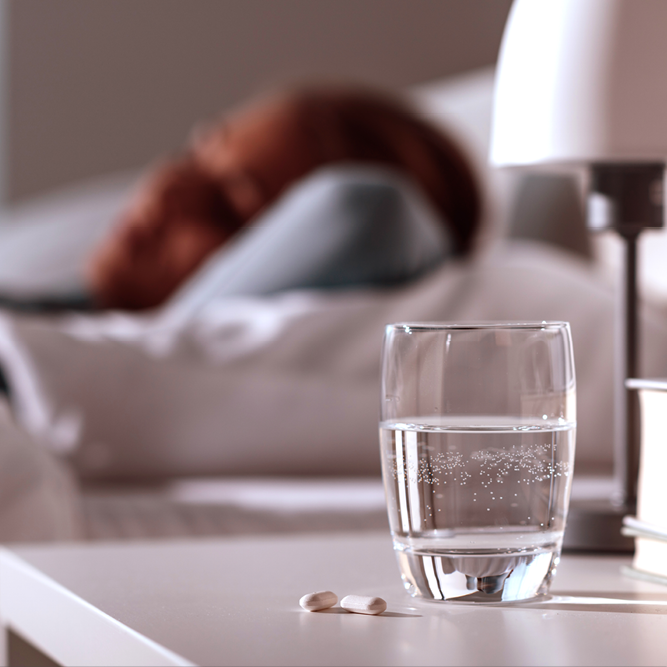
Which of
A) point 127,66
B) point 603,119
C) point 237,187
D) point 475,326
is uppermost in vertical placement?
point 127,66

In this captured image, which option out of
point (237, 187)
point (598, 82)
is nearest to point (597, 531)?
point (598, 82)

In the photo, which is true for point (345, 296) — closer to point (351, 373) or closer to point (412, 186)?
point (351, 373)

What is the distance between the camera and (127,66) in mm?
2732

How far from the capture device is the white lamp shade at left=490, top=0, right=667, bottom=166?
532 mm

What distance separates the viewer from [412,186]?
1.56 meters

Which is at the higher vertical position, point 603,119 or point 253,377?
point 603,119

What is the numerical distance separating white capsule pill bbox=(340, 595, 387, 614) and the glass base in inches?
0.9

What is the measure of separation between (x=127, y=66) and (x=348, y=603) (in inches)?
98.7

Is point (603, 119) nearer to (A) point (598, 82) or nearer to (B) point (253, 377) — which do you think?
(A) point (598, 82)

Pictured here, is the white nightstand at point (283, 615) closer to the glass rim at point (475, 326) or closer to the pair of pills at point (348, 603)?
the pair of pills at point (348, 603)

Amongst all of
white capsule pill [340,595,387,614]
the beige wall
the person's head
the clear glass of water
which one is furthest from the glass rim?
the beige wall

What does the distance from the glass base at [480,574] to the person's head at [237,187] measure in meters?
1.13

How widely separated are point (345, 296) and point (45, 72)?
1946mm

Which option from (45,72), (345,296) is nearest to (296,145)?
(345,296)
